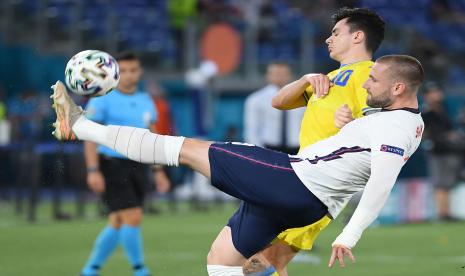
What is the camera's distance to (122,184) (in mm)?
9992

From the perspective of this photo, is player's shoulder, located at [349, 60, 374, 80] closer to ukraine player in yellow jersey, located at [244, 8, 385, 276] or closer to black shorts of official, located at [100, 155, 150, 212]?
ukraine player in yellow jersey, located at [244, 8, 385, 276]

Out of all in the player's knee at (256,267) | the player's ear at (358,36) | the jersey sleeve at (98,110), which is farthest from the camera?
the jersey sleeve at (98,110)

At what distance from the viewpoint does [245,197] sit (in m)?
6.29

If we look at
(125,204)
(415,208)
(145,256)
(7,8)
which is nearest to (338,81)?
(125,204)

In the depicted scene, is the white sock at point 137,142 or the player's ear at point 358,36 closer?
the white sock at point 137,142

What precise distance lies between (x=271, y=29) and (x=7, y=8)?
5.85 metres

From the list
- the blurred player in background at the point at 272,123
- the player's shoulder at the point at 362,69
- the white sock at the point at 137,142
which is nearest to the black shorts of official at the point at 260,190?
the white sock at the point at 137,142

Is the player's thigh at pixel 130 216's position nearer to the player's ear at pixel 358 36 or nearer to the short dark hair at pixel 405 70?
the player's ear at pixel 358 36

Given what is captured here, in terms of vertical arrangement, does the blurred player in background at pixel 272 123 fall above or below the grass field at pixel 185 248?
above

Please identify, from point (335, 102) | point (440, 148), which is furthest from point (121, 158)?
point (440, 148)

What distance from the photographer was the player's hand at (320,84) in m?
6.63

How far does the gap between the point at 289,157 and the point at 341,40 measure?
0.96 metres

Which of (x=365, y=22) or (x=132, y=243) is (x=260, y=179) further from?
(x=132, y=243)

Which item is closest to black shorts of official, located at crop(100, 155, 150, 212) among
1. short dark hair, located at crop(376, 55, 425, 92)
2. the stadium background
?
short dark hair, located at crop(376, 55, 425, 92)
